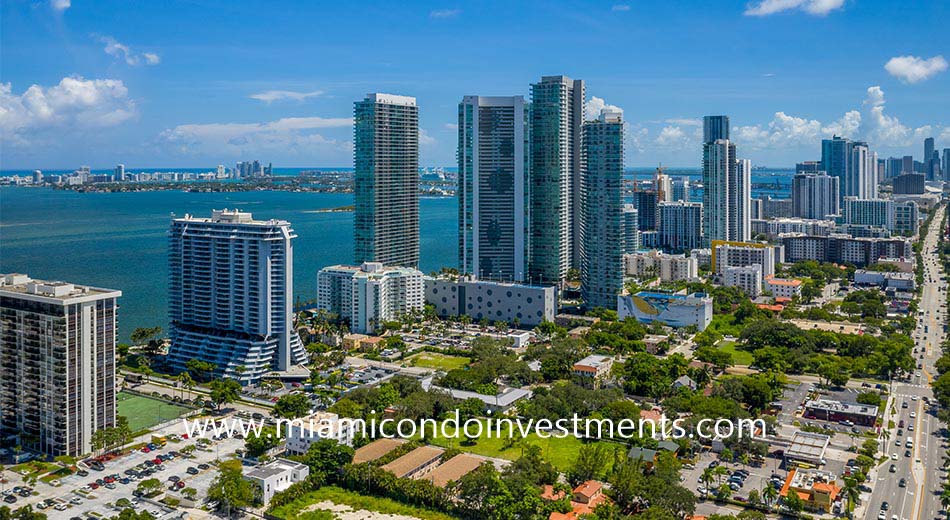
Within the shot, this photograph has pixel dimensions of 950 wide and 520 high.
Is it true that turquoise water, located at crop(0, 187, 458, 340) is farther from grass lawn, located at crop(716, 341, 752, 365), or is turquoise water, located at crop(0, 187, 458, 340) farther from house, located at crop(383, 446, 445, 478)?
grass lawn, located at crop(716, 341, 752, 365)

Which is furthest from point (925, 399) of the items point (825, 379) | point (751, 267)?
point (751, 267)

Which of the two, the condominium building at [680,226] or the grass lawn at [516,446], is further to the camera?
the condominium building at [680,226]

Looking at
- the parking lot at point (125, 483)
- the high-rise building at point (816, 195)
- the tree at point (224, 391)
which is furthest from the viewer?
the high-rise building at point (816, 195)

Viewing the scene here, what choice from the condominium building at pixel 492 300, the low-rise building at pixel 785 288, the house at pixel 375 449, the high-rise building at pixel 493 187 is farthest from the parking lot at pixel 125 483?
the low-rise building at pixel 785 288

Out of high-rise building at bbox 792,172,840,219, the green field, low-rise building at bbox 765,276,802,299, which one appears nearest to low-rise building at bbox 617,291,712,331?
low-rise building at bbox 765,276,802,299

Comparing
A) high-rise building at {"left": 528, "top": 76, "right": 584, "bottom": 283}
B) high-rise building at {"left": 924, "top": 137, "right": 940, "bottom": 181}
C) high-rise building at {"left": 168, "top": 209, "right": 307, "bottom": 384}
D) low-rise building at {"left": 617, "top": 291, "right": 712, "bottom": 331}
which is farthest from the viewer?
high-rise building at {"left": 924, "top": 137, "right": 940, "bottom": 181}

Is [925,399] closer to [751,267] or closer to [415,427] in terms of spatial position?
[415,427]

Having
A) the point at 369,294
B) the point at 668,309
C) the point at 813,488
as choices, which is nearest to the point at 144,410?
the point at 369,294

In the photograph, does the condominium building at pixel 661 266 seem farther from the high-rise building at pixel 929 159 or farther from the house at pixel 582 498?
the high-rise building at pixel 929 159
